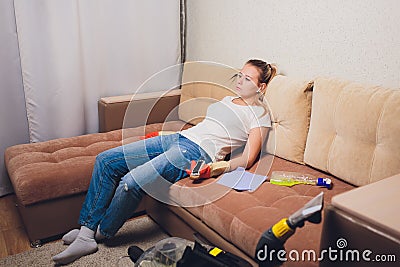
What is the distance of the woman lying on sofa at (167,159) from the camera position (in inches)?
72.6

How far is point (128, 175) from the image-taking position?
1870mm

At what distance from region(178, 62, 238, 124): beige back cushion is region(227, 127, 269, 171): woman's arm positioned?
0.74 feet

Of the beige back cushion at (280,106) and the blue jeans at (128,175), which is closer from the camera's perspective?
the blue jeans at (128,175)

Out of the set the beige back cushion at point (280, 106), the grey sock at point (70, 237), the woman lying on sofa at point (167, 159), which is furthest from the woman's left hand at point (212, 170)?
the grey sock at point (70, 237)

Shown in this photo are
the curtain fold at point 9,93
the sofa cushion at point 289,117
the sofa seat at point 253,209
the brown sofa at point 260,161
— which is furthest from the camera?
the curtain fold at point 9,93

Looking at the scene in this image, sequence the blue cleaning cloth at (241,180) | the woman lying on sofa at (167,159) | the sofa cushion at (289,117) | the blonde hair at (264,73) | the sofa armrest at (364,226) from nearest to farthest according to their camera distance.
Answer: the sofa armrest at (364,226)
the blue cleaning cloth at (241,180)
the woman lying on sofa at (167,159)
the sofa cushion at (289,117)
the blonde hair at (264,73)

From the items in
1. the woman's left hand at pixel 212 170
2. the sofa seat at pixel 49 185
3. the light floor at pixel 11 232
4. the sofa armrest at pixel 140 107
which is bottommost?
the light floor at pixel 11 232

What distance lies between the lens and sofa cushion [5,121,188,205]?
190 centimetres

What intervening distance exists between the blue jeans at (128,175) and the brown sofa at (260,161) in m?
0.10

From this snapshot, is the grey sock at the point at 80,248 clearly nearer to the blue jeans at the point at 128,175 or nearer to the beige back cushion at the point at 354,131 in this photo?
the blue jeans at the point at 128,175

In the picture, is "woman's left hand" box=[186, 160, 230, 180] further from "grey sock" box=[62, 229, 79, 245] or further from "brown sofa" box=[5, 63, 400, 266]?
"grey sock" box=[62, 229, 79, 245]

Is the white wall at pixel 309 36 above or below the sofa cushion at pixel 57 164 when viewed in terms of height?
above

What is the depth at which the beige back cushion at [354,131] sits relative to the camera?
5.17 feet

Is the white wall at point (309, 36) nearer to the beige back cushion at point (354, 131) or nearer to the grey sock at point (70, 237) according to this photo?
the beige back cushion at point (354, 131)
